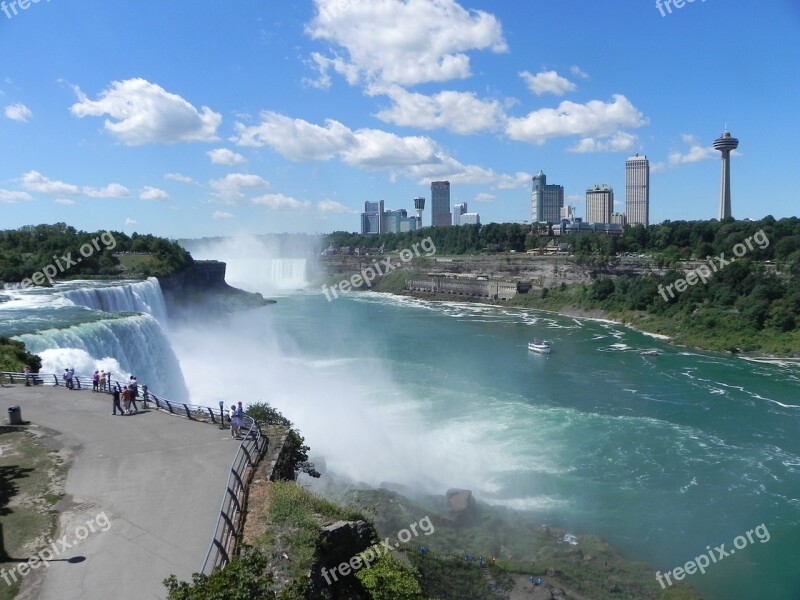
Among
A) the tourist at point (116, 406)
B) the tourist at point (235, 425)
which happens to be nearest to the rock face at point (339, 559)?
the tourist at point (235, 425)

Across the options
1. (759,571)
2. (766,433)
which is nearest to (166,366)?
(759,571)

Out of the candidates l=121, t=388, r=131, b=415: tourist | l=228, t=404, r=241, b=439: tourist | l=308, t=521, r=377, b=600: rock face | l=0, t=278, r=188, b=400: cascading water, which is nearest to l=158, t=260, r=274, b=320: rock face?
l=0, t=278, r=188, b=400: cascading water

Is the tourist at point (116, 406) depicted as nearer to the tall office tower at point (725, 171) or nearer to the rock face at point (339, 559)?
the rock face at point (339, 559)

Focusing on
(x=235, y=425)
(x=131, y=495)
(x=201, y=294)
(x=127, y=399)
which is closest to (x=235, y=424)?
(x=235, y=425)

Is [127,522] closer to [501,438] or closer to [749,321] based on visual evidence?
[501,438]

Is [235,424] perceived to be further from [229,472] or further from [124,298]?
[124,298]
